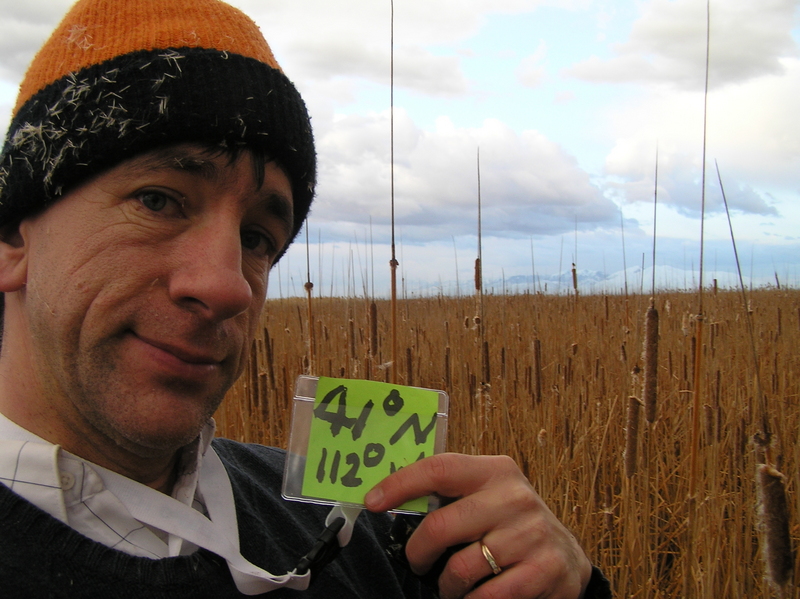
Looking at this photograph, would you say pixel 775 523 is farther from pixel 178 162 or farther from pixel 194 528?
pixel 178 162

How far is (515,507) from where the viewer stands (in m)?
0.81

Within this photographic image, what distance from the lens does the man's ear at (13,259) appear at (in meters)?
0.82

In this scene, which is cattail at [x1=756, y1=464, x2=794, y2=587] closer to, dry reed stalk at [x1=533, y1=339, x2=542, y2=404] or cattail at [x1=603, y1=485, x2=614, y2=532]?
cattail at [x1=603, y1=485, x2=614, y2=532]

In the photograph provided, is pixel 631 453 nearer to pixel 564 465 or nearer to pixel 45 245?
pixel 564 465

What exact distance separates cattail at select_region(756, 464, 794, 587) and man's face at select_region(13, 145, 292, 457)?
3.72ft

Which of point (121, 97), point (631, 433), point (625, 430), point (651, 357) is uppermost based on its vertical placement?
point (121, 97)

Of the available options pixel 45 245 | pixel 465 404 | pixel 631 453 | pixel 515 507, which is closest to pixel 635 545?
pixel 631 453

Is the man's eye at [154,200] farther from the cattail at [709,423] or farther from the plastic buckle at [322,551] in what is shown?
the cattail at [709,423]

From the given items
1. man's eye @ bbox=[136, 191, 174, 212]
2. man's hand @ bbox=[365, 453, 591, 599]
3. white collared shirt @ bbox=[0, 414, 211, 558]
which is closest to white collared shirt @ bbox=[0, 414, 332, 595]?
white collared shirt @ bbox=[0, 414, 211, 558]

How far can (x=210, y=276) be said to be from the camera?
0.77 m

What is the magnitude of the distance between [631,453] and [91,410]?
152 centimetres

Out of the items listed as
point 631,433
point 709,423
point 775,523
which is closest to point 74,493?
point 775,523

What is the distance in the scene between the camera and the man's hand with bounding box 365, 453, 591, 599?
0.77m

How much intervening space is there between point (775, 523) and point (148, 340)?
1301 millimetres
